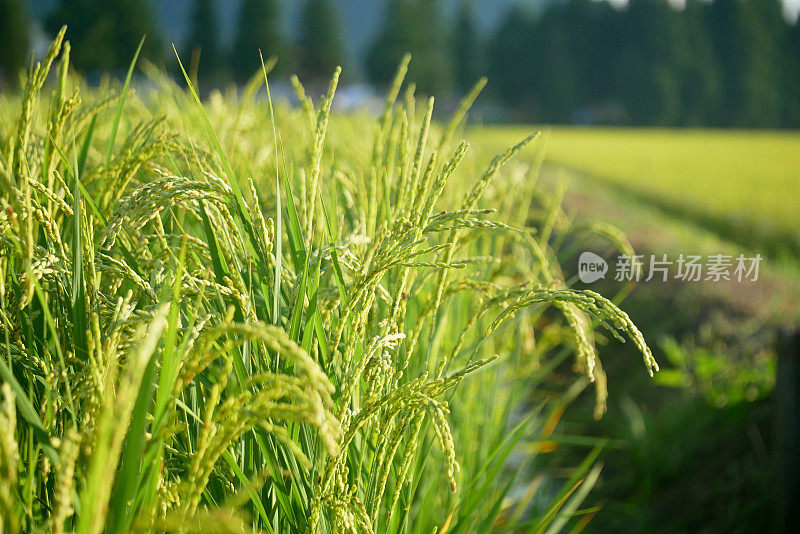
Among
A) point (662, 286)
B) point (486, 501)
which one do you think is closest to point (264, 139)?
point (486, 501)

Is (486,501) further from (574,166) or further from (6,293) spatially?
(574,166)

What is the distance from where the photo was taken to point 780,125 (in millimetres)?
42656

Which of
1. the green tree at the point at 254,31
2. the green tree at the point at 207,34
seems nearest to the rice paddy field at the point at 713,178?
the green tree at the point at 254,31

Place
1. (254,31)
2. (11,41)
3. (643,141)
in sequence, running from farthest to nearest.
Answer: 1. (254,31)
2. (11,41)
3. (643,141)

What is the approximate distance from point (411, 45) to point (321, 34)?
736cm

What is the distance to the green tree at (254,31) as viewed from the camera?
42.1 meters

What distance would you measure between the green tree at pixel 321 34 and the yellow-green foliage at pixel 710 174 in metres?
31.5

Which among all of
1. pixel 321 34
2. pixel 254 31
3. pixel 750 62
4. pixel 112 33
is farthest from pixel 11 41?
pixel 750 62

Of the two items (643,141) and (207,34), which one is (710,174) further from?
(207,34)

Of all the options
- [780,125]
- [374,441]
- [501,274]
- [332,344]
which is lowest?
[780,125]

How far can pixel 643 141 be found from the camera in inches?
950

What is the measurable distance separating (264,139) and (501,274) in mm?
1264

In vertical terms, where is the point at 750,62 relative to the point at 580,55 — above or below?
above

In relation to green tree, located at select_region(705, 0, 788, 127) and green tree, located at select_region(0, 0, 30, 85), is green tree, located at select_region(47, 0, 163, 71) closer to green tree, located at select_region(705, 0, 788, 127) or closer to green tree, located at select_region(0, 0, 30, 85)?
green tree, located at select_region(0, 0, 30, 85)
